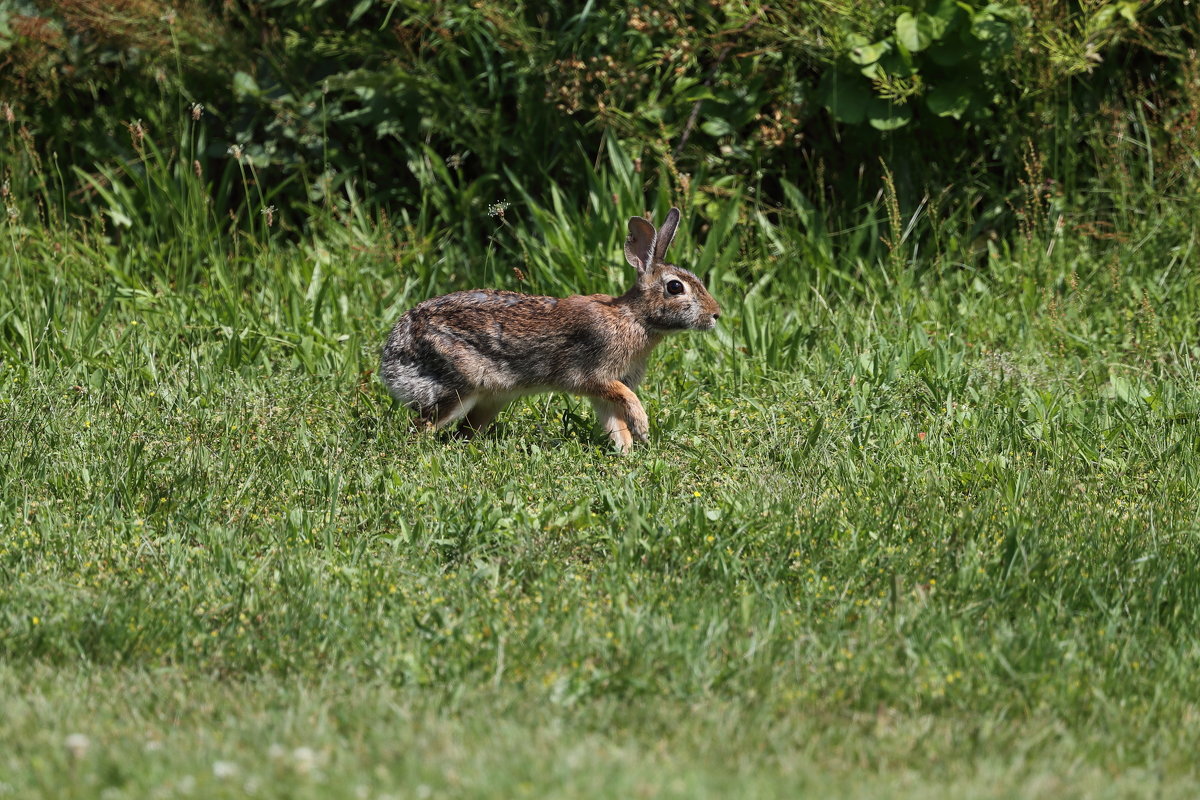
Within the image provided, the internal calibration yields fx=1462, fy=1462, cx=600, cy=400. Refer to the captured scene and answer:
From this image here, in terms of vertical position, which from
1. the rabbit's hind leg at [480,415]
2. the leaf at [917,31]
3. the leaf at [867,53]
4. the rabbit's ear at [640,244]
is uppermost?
the leaf at [917,31]

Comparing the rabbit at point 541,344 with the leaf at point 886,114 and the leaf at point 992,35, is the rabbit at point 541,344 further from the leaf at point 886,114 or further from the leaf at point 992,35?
the leaf at point 992,35

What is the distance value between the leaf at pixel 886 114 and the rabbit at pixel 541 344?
2.10m

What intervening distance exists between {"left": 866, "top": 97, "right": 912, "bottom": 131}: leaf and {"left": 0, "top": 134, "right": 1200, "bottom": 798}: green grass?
74 cm

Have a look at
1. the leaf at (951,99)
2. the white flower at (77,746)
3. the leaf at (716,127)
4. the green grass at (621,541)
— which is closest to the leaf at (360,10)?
the green grass at (621,541)

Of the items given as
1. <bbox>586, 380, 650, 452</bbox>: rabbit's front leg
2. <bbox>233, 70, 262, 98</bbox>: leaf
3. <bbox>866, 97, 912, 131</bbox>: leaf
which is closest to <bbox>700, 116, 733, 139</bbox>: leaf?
<bbox>866, 97, 912, 131</bbox>: leaf

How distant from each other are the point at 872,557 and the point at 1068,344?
3.05m

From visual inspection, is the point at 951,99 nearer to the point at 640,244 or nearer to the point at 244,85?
the point at 640,244

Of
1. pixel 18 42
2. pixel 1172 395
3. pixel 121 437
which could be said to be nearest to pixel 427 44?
pixel 18 42

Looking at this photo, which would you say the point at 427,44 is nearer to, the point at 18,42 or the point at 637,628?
the point at 18,42

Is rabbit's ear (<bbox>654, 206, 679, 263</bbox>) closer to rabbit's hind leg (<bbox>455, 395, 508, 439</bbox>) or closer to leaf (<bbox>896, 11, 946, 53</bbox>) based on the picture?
rabbit's hind leg (<bbox>455, 395, 508, 439</bbox>)

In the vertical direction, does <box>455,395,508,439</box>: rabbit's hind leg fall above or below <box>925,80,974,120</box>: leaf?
below

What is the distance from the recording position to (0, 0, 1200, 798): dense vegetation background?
3805 millimetres

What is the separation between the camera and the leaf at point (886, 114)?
8.12 meters

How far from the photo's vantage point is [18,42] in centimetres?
880
